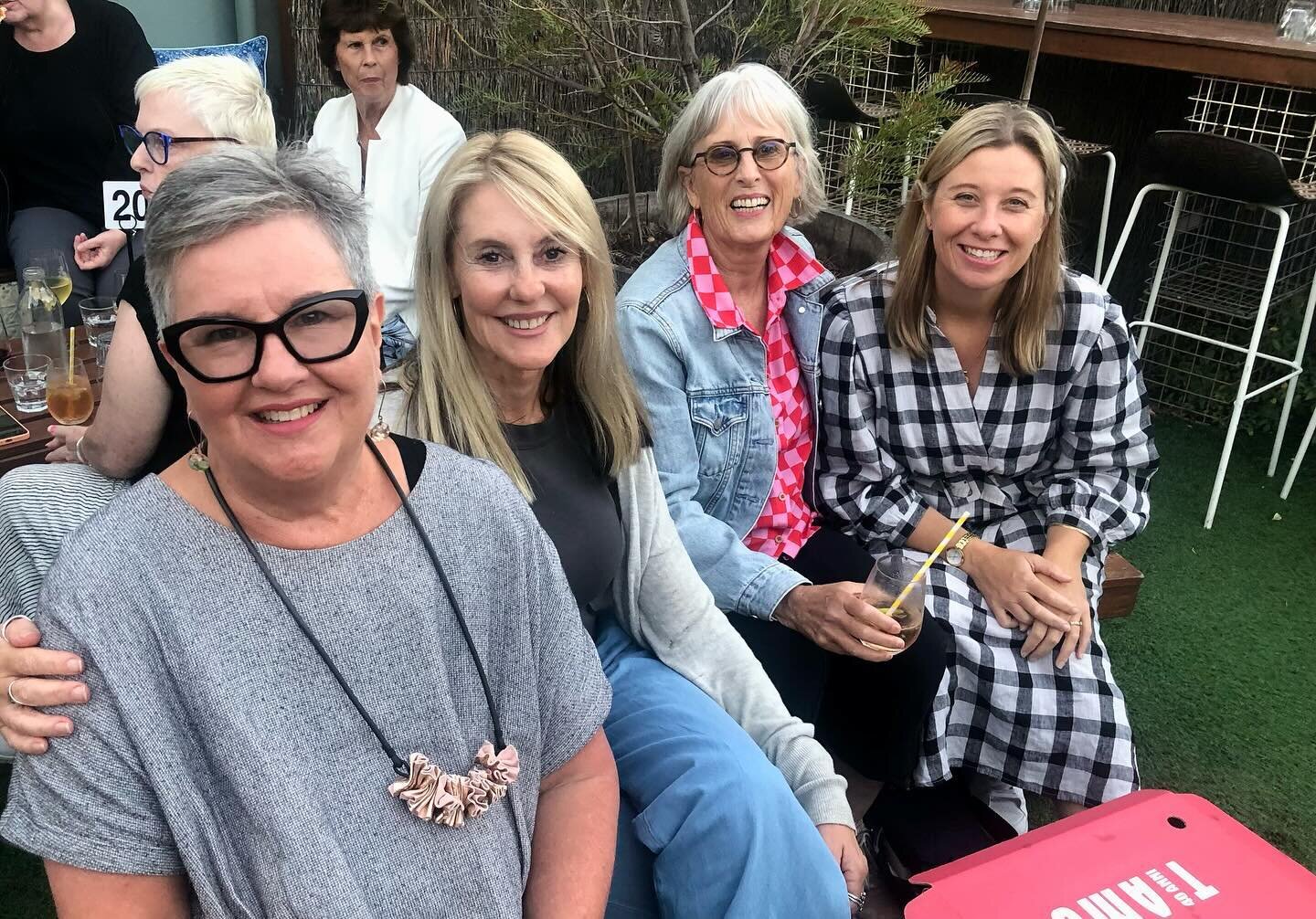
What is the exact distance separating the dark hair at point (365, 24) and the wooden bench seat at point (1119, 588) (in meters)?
2.87

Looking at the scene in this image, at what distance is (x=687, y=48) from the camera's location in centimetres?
326

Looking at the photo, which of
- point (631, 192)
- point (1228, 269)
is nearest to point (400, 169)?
point (631, 192)

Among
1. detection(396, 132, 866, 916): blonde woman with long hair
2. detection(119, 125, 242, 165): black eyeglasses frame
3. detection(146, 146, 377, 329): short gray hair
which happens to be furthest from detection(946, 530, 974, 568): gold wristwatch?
detection(119, 125, 242, 165): black eyeglasses frame

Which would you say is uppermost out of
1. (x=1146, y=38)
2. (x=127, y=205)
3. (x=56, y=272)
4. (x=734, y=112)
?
(x=1146, y=38)

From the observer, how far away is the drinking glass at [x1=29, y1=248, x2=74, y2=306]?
8.61ft

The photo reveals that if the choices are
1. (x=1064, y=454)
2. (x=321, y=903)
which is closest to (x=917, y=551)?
(x=1064, y=454)

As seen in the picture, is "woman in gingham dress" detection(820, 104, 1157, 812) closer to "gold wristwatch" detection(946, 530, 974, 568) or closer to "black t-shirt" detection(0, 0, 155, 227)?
"gold wristwatch" detection(946, 530, 974, 568)

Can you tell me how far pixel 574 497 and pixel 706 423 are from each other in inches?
20.0

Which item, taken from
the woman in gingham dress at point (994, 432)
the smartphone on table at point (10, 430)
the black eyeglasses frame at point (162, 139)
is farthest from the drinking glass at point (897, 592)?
the smartphone on table at point (10, 430)

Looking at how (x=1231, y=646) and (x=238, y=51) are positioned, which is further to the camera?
(x=238, y=51)

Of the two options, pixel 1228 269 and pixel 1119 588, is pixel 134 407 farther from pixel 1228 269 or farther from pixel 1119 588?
pixel 1228 269

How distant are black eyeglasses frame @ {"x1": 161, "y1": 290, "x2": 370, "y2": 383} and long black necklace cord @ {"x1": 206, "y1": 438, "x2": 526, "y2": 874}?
0.49 ft

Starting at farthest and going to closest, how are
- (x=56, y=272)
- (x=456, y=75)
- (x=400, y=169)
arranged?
(x=456, y=75) → (x=400, y=169) → (x=56, y=272)

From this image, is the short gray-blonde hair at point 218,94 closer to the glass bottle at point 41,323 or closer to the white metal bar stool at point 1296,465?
the glass bottle at point 41,323
